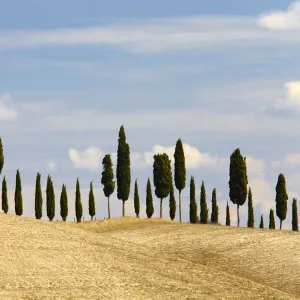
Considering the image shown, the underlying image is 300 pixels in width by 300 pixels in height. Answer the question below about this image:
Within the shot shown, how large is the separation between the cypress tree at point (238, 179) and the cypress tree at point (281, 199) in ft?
24.8

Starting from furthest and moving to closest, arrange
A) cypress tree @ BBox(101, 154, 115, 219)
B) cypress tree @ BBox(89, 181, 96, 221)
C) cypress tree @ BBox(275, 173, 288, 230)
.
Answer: cypress tree @ BBox(89, 181, 96, 221) < cypress tree @ BBox(101, 154, 115, 219) < cypress tree @ BBox(275, 173, 288, 230)

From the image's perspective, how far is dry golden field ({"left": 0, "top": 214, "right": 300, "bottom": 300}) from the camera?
38.7 meters

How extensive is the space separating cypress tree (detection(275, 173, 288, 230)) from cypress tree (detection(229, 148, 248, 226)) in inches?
298

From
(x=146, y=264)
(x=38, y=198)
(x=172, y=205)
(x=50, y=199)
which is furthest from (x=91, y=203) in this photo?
(x=146, y=264)

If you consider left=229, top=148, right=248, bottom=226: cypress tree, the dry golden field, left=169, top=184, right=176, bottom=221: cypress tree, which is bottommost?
the dry golden field

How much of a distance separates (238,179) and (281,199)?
9.20 meters

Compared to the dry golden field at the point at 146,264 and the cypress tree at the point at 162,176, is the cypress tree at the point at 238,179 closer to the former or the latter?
the cypress tree at the point at 162,176

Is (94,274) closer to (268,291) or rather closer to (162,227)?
(268,291)

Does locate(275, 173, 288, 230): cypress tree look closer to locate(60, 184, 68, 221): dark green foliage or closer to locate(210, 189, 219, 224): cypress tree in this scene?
locate(210, 189, 219, 224): cypress tree

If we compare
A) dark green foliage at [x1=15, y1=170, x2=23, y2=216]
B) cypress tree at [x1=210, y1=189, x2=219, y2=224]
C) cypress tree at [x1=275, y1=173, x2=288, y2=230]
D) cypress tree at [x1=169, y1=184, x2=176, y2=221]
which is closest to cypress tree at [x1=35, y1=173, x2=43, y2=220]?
dark green foliage at [x1=15, y1=170, x2=23, y2=216]

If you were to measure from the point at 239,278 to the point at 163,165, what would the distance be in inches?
1920

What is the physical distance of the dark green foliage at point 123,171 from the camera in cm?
9075

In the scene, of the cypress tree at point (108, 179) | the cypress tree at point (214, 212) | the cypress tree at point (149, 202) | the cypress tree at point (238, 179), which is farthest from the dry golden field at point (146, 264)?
the cypress tree at point (214, 212)

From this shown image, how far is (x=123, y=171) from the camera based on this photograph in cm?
9100
